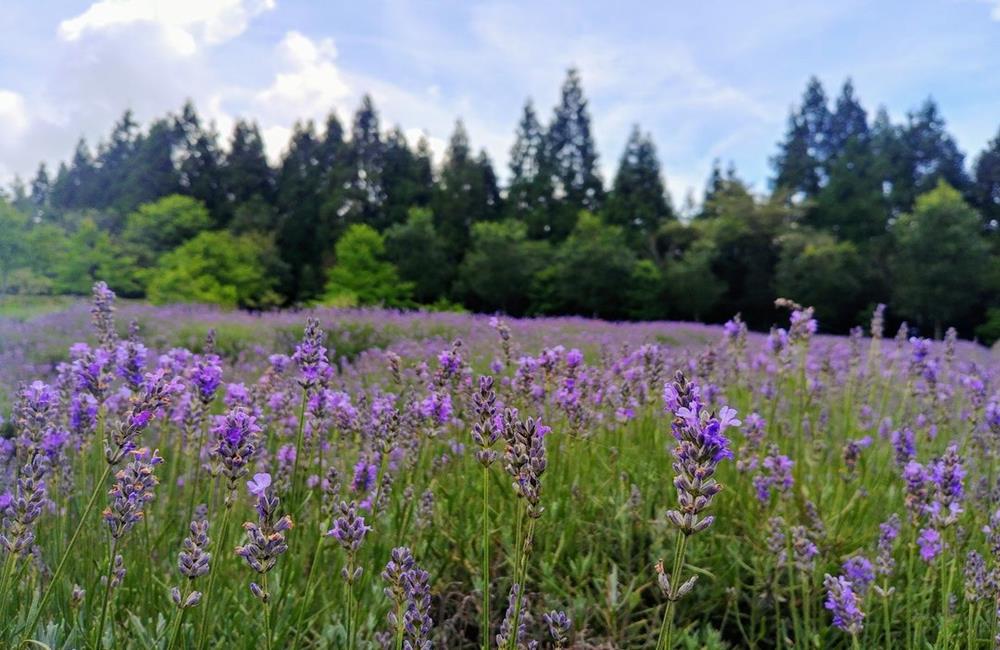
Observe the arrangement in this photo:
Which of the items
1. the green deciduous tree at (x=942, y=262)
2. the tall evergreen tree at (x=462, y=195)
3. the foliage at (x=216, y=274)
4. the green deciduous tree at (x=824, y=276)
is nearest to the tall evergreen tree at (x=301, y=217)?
the foliage at (x=216, y=274)

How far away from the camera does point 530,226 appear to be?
96.6 feet

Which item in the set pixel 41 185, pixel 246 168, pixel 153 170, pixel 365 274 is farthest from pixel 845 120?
pixel 41 185

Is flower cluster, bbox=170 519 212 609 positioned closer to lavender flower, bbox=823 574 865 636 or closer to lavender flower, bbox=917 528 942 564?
lavender flower, bbox=823 574 865 636

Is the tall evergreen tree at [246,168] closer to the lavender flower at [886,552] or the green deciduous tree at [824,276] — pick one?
the green deciduous tree at [824,276]

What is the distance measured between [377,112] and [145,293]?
14.2 m

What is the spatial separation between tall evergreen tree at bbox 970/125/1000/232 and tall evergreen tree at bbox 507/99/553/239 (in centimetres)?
1780

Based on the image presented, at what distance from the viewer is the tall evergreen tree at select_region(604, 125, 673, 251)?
1141 inches

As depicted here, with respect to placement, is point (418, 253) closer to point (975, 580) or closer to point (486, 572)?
point (975, 580)

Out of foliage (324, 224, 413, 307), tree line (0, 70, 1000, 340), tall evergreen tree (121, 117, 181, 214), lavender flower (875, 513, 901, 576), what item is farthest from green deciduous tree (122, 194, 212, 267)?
lavender flower (875, 513, 901, 576)

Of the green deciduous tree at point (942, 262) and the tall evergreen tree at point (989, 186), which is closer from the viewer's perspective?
the green deciduous tree at point (942, 262)

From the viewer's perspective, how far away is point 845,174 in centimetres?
2875

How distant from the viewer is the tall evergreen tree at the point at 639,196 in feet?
95.0

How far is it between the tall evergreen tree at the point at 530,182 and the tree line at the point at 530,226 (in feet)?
0.30

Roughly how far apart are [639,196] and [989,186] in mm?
14534
